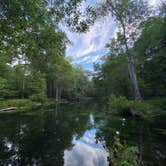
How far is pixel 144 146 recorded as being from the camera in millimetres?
7043

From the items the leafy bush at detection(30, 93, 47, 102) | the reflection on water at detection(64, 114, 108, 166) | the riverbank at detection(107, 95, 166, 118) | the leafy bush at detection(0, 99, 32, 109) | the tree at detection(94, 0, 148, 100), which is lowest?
the reflection on water at detection(64, 114, 108, 166)

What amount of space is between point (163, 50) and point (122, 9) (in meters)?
5.96

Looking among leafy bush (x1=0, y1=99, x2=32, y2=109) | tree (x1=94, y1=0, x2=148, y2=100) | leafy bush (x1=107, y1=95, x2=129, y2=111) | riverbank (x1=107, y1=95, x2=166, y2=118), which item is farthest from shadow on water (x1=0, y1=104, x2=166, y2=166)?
leafy bush (x1=0, y1=99, x2=32, y2=109)

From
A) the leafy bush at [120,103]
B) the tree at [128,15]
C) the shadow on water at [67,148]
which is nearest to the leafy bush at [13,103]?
the leafy bush at [120,103]

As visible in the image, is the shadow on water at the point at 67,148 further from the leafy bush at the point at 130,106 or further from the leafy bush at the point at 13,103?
the leafy bush at the point at 13,103

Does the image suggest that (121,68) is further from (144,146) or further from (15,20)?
(15,20)

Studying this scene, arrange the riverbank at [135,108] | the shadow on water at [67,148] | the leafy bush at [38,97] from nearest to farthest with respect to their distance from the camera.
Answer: the shadow on water at [67,148] → the riverbank at [135,108] → the leafy bush at [38,97]

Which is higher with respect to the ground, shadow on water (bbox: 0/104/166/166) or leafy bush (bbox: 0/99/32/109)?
leafy bush (bbox: 0/99/32/109)

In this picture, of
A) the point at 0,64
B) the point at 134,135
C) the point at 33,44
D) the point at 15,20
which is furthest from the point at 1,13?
the point at 0,64

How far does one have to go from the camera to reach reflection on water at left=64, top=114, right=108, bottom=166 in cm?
622

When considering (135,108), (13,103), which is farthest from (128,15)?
(13,103)

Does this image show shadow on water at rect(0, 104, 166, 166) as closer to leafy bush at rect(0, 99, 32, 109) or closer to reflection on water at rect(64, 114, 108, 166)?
reflection on water at rect(64, 114, 108, 166)

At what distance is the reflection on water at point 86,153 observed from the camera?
6.22m

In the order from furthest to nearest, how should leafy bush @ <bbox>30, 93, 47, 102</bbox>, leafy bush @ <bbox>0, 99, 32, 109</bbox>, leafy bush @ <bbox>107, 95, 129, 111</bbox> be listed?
leafy bush @ <bbox>30, 93, 47, 102</bbox> < leafy bush @ <bbox>0, 99, 32, 109</bbox> < leafy bush @ <bbox>107, 95, 129, 111</bbox>
